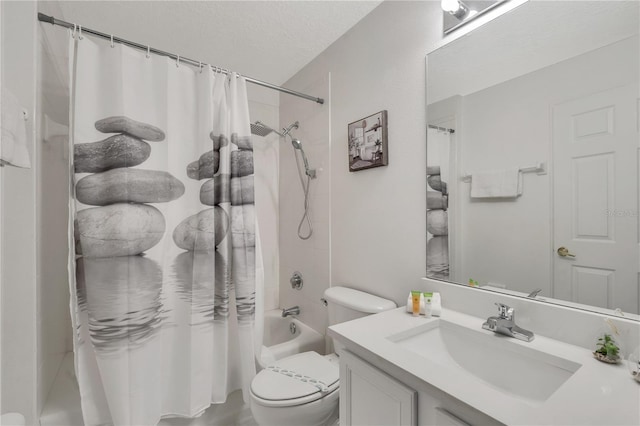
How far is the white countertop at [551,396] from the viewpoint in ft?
1.85

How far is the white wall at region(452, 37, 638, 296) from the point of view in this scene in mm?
871

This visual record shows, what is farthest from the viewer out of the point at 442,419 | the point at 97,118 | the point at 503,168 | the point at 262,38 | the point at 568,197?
the point at 262,38

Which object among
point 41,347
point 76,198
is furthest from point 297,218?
point 41,347

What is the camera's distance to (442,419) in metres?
0.69

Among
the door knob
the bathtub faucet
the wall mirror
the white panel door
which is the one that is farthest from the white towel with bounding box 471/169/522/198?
the bathtub faucet

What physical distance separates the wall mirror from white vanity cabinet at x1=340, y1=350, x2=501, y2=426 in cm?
58

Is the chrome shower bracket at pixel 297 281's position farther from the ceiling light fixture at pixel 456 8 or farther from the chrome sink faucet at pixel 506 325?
the ceiling light fixture at pixel 456 8

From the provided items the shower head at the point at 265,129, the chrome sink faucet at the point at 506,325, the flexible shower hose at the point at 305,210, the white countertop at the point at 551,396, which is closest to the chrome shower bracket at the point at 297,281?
the flexible shower hose at the point at 305,210

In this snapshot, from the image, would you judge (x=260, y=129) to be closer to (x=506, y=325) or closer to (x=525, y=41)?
(x=525, y=41)

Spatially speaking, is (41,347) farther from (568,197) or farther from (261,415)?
(568,197)

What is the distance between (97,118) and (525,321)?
1866 millimetres

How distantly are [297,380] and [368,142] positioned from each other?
128 cm

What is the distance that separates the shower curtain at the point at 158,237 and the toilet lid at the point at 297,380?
19cm

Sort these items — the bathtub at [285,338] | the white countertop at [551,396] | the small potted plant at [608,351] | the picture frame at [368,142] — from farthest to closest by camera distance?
the bathtub at [285,338]
the picture frame at [368,142]
the small potted plant at [608,351]
the white countertop at [551,396]
